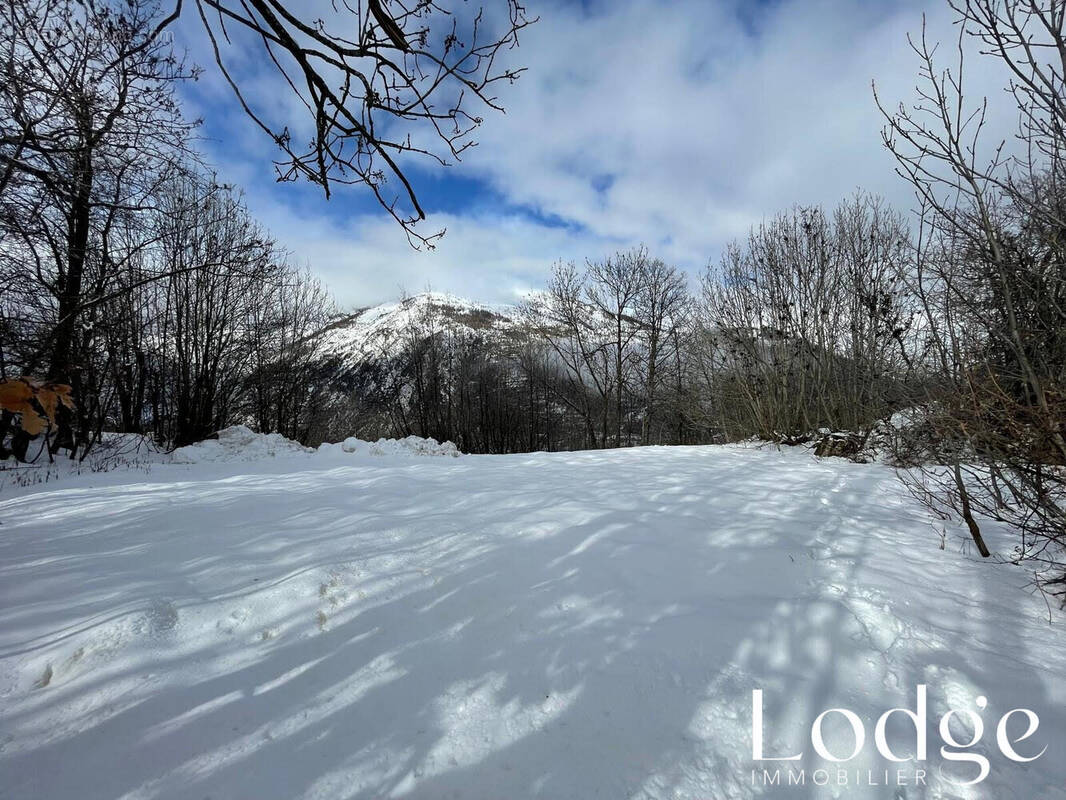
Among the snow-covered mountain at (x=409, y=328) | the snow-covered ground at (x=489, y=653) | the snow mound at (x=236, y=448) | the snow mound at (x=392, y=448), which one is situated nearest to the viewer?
the snow-covered ground at (x=489, y=653)

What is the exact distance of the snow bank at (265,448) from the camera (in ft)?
26.7

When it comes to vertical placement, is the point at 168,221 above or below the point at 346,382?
above

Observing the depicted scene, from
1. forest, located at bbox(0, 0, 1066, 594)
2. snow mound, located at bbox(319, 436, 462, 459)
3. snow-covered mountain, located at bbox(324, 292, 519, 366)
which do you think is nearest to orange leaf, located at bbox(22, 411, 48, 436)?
forest, located at bbox(0, 0, 1066, 594)

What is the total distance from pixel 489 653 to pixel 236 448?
30.7 feet

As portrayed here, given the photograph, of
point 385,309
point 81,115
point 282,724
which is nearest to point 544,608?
point 282,724

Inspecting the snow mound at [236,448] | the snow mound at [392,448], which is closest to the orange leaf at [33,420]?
the snow mound at [392,448]

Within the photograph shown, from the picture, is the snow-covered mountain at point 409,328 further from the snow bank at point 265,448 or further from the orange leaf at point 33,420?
the orange leaf at point 33,420

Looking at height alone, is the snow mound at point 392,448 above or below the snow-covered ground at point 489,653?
above

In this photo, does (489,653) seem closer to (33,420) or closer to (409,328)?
(33,420)

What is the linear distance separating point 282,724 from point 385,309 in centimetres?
4360

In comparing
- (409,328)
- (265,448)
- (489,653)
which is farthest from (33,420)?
(409,328)

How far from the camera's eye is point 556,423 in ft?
79.8

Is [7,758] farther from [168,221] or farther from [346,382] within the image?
[346,382]

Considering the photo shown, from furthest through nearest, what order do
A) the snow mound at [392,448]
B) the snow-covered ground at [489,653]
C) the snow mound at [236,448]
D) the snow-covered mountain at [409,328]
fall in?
1. the snow-covered mountain at [409,328]
2. the snow mound at [392,448]
3. the snow mound at [236,448]
4. the snow-covered ground at [489,653]
